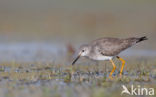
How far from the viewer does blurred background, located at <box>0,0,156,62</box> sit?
15.9 meters

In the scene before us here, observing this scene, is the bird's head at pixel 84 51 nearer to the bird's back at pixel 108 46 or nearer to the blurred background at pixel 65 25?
the bird's back at pixel 108 46

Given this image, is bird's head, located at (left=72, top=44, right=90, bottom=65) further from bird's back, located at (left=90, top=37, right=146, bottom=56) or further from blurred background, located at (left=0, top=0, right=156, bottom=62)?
blurred background, located at (left=0, top=0, right=156, bottom=62)

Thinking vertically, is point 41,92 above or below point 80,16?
below

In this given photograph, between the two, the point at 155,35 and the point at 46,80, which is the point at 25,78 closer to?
the point at 46,80

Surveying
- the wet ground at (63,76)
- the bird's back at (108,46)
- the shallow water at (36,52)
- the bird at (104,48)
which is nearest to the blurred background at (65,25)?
the shallow water at (36,52)

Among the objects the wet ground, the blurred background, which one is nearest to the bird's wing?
the wet ground

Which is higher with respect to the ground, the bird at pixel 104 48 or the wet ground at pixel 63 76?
the bird at pixel 104 48

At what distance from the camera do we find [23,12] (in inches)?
958

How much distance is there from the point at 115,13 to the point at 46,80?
13.8m

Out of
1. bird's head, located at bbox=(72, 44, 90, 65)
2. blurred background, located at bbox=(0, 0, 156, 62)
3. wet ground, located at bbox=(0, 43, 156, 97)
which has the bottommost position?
wet ground, located at bbox=(0, 43, 156, 97)

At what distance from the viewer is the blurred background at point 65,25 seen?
15.9 m

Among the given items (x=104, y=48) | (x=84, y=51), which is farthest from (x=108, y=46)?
(x=84, y=51)

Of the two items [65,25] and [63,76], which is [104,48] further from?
[65,25]

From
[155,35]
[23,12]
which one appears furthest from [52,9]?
[155,35]
